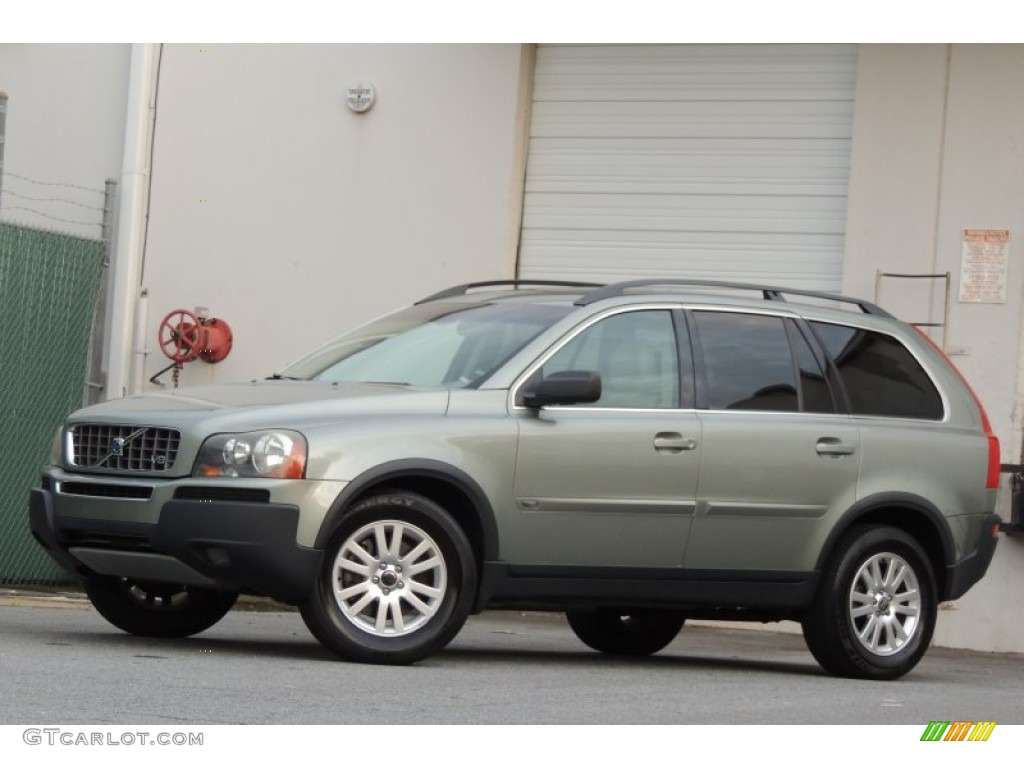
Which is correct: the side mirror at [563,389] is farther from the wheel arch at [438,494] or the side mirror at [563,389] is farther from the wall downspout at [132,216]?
the wall downspout at [132,216]

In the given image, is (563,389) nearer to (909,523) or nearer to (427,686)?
(427,686)

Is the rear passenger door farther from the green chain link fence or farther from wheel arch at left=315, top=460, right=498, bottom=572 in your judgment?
the green chain link fence

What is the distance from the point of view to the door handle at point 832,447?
31.9 feet

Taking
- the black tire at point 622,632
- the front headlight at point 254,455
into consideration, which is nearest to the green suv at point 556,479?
the front headlight at point 254,455

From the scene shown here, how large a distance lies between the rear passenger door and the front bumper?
202 cm

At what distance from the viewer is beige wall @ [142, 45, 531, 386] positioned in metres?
15.7

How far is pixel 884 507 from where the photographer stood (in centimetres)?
998

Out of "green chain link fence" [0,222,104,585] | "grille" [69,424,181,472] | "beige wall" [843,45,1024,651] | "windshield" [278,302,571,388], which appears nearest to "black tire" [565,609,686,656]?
"windshield" [278,302,571,388]

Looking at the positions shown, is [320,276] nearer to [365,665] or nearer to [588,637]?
[588,637]

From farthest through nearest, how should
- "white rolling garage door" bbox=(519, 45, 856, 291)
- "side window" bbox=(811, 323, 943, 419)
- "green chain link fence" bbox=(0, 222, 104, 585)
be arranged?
"white rolling garage door" bbox=(519, 45, 856, 291)
"green chain link fence" bbox=(0, 222, 104, 585)
"side window" bbox=(811, 323, 943, 419)

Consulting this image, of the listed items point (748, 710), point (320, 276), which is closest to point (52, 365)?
point (320, 276)
